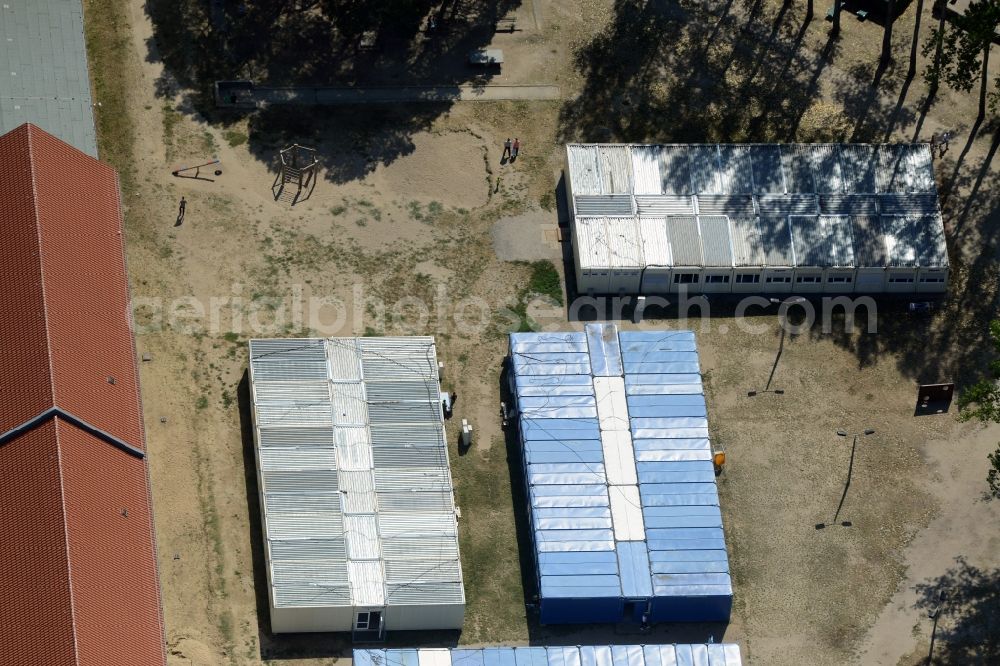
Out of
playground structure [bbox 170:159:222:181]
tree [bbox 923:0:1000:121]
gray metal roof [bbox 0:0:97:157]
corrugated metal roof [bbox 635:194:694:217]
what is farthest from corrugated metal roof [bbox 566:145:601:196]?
gray metal roof [bbox 0:0:97:157]

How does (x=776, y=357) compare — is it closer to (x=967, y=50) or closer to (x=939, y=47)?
(x=967, y=50)

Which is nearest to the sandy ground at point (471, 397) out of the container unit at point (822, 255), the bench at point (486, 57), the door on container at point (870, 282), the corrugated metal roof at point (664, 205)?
the door on container at point (870, 282)

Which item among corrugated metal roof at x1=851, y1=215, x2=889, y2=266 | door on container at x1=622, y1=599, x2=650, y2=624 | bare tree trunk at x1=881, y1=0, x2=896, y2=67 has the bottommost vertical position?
door on container at x1=622, y1=599, x2=650, y2=624

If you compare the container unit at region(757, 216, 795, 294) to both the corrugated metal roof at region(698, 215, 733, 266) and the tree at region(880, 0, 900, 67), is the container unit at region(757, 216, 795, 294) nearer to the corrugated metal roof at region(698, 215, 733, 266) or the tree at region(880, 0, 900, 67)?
the corrugated metal roof at region(698, 215, 733, 266)

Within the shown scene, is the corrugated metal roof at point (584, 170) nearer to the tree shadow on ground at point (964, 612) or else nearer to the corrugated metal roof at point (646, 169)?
the corrugated metal roof at point (646, 169)

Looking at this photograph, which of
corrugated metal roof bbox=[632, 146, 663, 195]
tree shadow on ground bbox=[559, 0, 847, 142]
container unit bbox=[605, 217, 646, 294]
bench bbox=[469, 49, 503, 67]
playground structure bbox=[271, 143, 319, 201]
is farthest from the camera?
bench bbox=[469, 49, 503, 67]

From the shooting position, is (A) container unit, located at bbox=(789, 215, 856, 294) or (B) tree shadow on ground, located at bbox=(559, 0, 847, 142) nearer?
(A) container unit, located at bbox=(789, 215, 856, 294)

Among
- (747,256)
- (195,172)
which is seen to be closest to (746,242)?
(747,256)
